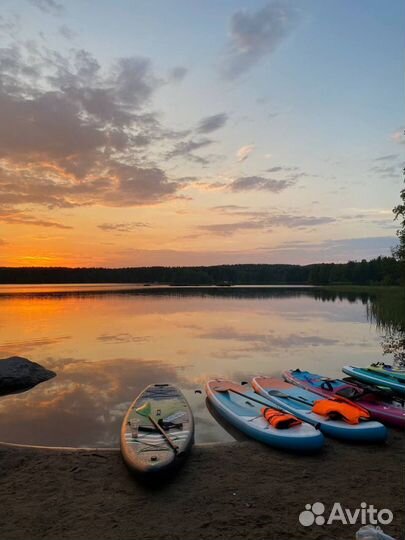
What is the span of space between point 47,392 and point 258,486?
695 centimetres

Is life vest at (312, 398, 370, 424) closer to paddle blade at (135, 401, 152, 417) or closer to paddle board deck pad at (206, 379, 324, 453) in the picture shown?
paddle board deck pad at (206, 379, 324, 453)

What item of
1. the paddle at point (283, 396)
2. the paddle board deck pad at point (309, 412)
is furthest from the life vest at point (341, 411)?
the paddle at point (283, 396)

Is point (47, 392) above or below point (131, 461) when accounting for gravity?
below

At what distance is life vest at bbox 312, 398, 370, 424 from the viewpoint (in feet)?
22.0

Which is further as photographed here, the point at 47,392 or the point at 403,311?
the point at 403,311

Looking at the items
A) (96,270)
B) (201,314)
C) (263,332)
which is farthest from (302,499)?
(96,270)

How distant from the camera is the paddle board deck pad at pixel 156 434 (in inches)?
204

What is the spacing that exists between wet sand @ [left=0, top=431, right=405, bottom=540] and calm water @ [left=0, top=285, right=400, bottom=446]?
129 cm

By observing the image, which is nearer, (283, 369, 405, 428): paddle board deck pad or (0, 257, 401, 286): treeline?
→ (283, 369, 405, 428): paddle board deck pad

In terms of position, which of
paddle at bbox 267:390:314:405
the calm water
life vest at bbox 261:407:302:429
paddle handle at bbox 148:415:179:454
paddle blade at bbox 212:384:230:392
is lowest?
the calm water

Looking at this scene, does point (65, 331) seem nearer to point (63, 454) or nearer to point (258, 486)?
point (63, 454)

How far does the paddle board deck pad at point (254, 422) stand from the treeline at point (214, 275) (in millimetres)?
85721

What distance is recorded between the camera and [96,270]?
11381 cm

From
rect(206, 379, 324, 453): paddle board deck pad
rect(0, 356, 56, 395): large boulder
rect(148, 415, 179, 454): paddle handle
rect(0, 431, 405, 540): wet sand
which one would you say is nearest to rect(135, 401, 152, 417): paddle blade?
rect(148, 415, 179, 454): paddle handle
